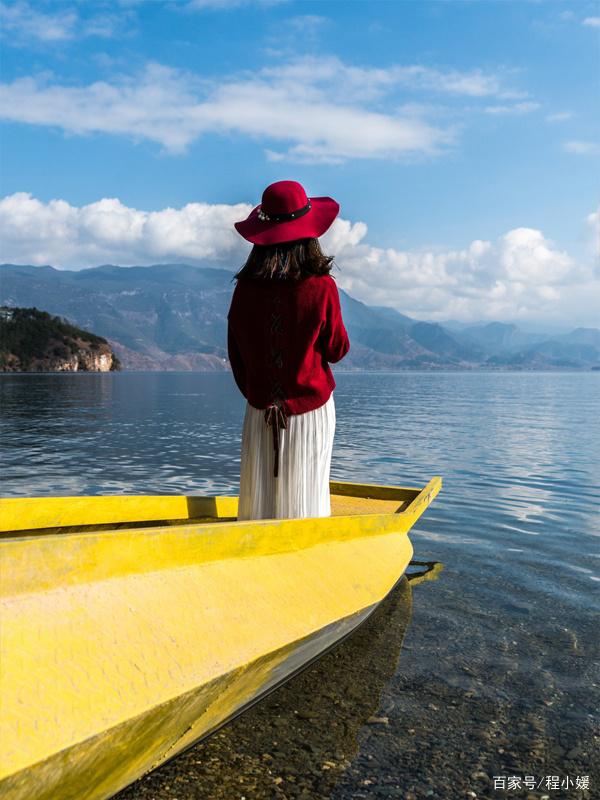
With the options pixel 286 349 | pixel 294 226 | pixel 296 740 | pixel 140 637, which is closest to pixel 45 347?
pixel 286 349

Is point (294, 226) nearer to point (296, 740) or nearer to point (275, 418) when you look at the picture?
point (275, 418)

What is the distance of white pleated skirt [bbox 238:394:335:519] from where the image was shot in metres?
5.05

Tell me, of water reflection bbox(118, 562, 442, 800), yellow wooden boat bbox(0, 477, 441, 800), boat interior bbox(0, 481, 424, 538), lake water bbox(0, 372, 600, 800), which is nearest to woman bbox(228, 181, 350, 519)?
yellow wooden boat bbox(0, 477, 441, 800)

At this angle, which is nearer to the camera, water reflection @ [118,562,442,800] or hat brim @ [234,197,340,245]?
water reflection @ [118,562,442,800]

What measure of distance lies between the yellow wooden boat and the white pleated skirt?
21.2 inches

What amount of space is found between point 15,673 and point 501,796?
2376 mm

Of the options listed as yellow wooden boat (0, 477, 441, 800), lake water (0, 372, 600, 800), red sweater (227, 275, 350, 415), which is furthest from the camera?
red sweater (227, 275, 350, 415)

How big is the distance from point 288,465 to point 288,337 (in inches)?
37.2

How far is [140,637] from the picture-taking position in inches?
116

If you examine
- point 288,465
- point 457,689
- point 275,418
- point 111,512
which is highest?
point 275,418

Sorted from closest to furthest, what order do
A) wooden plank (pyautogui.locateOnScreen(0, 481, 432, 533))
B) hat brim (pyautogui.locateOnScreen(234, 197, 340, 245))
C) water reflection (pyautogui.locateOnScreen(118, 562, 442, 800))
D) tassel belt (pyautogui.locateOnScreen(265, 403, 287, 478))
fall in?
water reflection (pyautogui.locateOnScreen(118, 562, 442, 800)) < hat brim (pyautogui.locateOnScreen(234, 197, 340, 245)) < tassel belt (pyautogui.locateOnScreen(265, 403, 287, 478)) < wooden plank (pyautogui.locateOnScreen(0, 481, 432, 533))

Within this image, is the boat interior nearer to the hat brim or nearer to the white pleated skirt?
the white pleated skirt

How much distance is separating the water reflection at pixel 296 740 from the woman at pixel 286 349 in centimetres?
115

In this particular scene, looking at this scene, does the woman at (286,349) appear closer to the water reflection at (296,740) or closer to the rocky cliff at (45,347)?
→ the water reflection at (296,740)
